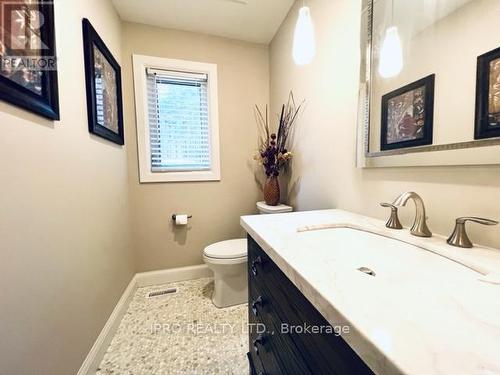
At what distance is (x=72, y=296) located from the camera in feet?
3.22

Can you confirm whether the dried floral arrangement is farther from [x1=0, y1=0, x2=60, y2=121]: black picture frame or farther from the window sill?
[x1=0, y1=0, x2=60, y2=121]: black picture frame

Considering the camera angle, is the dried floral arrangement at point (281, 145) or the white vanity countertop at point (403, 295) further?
the dried floral arrangement at point (281, 145)

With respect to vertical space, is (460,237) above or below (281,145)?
below

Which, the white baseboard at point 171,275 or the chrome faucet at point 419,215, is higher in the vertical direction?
the chrome faucet at point 419,215

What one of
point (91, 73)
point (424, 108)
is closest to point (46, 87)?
point (91, 73)

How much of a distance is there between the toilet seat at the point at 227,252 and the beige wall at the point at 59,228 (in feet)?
2.17

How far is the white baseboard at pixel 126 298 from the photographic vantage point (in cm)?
A: 112

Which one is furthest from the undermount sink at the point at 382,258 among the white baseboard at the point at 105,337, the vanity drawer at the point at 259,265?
the white baseboard at the point at 105,337

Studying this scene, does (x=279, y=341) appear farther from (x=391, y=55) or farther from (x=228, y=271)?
(x=391, y=55)

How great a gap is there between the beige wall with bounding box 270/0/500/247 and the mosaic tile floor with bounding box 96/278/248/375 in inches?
39.7

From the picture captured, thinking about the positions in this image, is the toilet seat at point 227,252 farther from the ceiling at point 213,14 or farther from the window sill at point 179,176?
the ceiling at point 213,14

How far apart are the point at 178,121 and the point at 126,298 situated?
5.06ft

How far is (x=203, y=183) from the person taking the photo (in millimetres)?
2115

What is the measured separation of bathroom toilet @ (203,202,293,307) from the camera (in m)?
1.63
